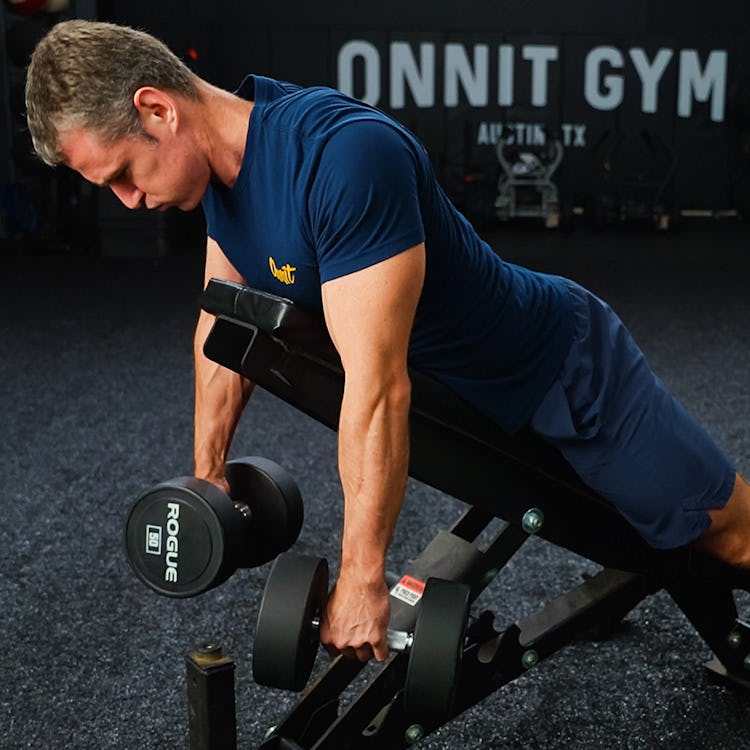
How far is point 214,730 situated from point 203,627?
0.67m

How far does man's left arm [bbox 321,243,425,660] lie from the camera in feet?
3.20

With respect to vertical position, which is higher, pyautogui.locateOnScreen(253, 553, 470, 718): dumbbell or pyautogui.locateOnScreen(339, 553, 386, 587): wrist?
pyautogui.locateOnScreen(339, 553, 386, 587): wrist

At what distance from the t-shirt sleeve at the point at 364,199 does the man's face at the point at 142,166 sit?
16 cm

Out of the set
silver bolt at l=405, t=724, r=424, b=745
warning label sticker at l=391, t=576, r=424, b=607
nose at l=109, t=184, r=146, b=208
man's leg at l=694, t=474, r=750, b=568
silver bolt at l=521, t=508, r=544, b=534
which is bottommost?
silver bolt at l=405, t=724, r=424, b=745

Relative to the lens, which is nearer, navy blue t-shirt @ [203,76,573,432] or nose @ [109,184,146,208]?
navy blue t-shirt @ [203,76,573,432]

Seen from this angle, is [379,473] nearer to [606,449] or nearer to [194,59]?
[606,449]

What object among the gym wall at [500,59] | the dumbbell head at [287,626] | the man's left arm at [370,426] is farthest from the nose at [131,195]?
the gym wall at [500,59]

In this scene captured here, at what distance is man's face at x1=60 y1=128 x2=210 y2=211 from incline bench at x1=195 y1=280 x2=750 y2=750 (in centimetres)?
12

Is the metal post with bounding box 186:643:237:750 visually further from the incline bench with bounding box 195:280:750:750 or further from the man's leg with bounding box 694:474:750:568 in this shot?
the man's leg with bounding box 694:474:750:568

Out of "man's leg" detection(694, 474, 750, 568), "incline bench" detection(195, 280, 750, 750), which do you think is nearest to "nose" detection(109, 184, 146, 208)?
"incline bench" detection(195, 280, 750, 750)

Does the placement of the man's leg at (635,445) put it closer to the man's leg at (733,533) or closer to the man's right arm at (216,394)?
the man's leg at (733,533)

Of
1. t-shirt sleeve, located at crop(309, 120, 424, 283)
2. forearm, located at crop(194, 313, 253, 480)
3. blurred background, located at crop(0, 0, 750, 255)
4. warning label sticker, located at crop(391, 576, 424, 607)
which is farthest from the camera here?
blurred background, located at crop(0, 0, 750, 255)

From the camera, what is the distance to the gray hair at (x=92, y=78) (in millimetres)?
993

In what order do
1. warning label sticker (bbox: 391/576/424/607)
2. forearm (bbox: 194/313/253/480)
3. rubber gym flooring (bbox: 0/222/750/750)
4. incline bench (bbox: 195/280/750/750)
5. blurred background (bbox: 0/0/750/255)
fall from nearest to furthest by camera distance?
incline bench (bbox: 195/280/750/750) < warning label sticker (bbox: 391/576/424/607) < forearm (bbox: 194/313/253/480) < rubber gym flooring (bbox: 0/222/750/750) < blurred background (bbox: 0/0/750/255)
